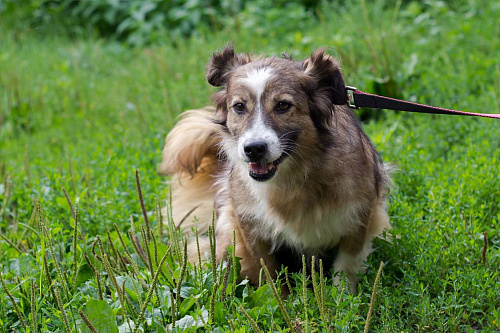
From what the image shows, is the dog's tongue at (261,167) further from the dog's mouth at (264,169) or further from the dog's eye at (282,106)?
the dog's eye at (282,106)

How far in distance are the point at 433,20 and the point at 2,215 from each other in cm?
503

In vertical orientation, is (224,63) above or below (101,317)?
above

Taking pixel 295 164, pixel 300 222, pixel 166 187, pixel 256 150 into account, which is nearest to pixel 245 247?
pixel 300 222

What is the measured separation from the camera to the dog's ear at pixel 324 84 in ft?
10.4

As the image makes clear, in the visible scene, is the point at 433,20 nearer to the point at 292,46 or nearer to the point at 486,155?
the point at 292,46

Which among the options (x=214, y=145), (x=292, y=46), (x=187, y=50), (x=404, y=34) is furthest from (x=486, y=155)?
(x=187, y=50)

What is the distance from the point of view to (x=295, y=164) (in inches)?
125

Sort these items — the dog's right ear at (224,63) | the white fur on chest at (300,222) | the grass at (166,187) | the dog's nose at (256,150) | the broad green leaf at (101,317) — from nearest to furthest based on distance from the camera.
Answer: the broad green leaf at (101,317) < the grass at (166,187) < the dog's nose at (256,150) < the white fur on chest at (300,222) < the dog's right ear at (224,63)

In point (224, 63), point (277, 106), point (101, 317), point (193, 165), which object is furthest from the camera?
point (193, 165)

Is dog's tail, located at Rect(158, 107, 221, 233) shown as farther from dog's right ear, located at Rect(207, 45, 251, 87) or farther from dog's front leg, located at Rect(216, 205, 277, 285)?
dog's right ear, located at Rect(207, 45, 251, 87)

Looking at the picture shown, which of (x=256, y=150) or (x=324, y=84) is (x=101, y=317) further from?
(x=324, y=84)

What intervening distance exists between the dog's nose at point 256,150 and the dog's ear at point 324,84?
15.4 inches

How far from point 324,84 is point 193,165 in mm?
1276

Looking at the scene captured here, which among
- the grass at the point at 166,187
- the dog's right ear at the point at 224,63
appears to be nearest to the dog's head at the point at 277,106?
the dog's right ear at the point at 224,63
